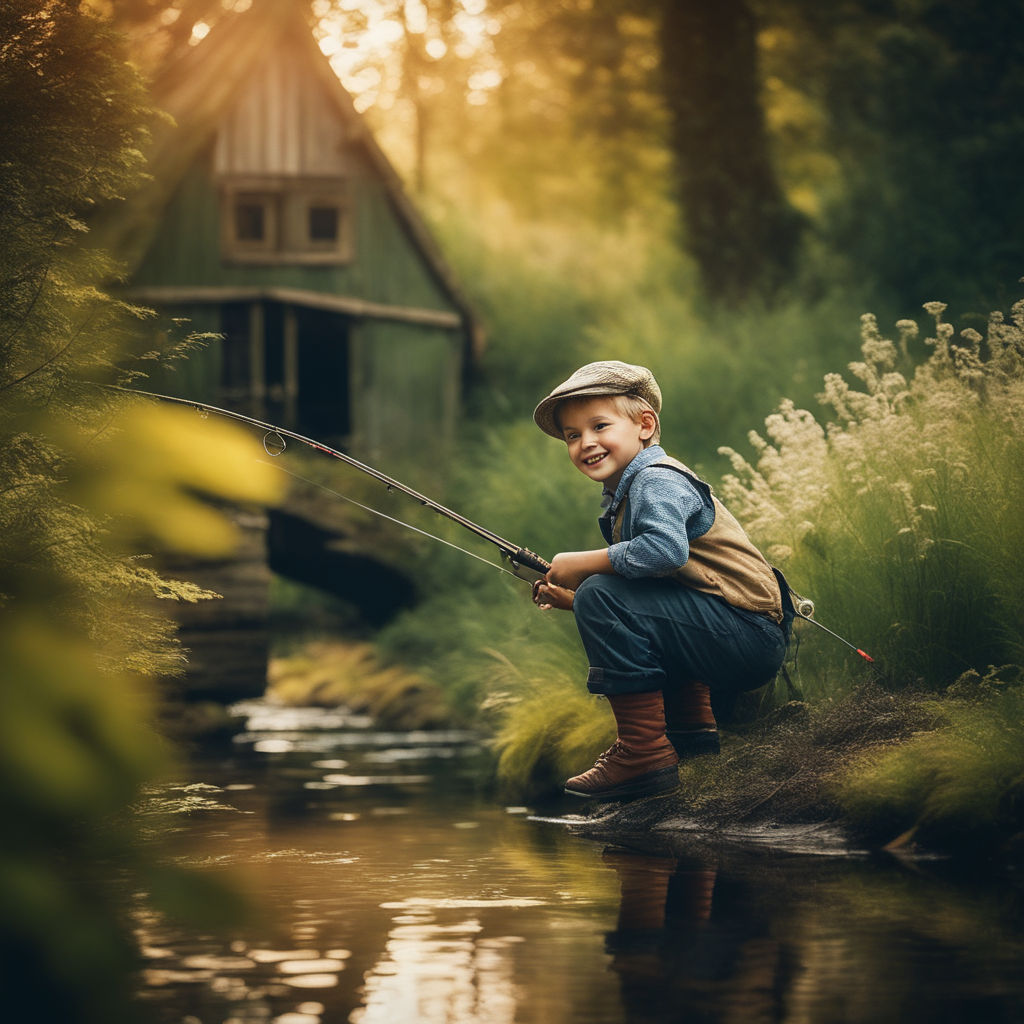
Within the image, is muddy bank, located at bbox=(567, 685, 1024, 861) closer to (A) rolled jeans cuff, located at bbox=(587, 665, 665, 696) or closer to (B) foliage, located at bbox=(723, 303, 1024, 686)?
(B) foliage, located at bbox=(723, 303, 1024, 686)

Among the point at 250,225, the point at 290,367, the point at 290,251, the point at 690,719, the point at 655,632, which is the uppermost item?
the point at 250,225

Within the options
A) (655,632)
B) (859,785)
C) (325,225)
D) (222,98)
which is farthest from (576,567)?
(325,225)

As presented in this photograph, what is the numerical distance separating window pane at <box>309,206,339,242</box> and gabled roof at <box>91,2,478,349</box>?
0.77 meters

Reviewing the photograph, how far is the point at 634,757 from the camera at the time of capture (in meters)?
6.74

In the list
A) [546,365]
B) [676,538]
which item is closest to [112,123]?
[676,538]

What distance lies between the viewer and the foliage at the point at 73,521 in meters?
2.22

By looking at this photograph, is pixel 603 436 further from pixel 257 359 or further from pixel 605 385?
pixel 257 359

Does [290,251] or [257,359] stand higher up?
[290,251]

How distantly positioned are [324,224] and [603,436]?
15242 millimetres

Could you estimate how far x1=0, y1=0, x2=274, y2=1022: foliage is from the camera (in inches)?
87.4

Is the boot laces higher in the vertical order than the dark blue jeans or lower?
lower

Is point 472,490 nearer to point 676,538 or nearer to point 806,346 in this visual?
point 806,346

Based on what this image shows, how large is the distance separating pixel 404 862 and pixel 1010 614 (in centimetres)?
264

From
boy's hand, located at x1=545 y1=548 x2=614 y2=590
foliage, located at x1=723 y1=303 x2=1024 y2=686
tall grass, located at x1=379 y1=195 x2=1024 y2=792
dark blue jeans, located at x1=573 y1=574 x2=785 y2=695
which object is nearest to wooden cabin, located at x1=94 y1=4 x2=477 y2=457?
tall grass, located at x1=379 y1=195 x2=1024 y2=792
